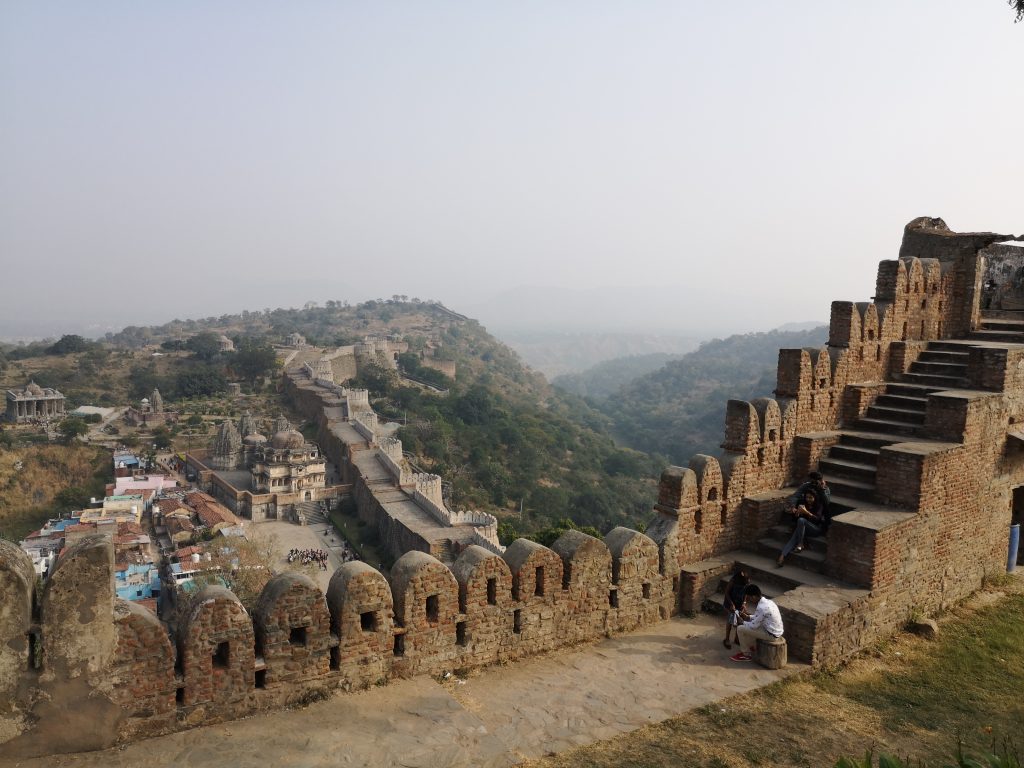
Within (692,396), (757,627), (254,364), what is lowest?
(692,396)

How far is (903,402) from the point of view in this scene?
9211 millimetres

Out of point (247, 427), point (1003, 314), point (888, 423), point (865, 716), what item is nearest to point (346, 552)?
point (247, 427)

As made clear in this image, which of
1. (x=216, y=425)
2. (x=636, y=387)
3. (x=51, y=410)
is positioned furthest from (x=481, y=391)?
(x=636, y=387)

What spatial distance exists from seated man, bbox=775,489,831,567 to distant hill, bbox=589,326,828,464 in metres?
66.1

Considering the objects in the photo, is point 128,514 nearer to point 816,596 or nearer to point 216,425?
point 216,425

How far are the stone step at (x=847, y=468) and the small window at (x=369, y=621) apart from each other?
18.7 feet

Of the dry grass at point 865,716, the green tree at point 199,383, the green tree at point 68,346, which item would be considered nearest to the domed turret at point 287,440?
the green tree at point 199,383

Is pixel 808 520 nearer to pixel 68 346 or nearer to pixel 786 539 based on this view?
pixel 786 539

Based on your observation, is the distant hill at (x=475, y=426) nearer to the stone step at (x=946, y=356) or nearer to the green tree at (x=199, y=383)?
the green tree at (x=199, y=383)

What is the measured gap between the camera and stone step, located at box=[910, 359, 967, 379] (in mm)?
9391

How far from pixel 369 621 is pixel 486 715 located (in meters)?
1.14

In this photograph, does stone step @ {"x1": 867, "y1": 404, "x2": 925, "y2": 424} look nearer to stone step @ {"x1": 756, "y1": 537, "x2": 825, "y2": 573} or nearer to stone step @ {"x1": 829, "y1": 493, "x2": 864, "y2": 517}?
stone step @ {"x1": 829, "y1": 493, "x2": 864, "y2": 517}

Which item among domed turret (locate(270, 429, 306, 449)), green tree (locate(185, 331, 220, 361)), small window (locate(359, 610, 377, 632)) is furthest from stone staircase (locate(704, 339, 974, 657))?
green tree (locate(185, 331, 220, 361))

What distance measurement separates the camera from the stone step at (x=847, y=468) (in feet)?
27.2
